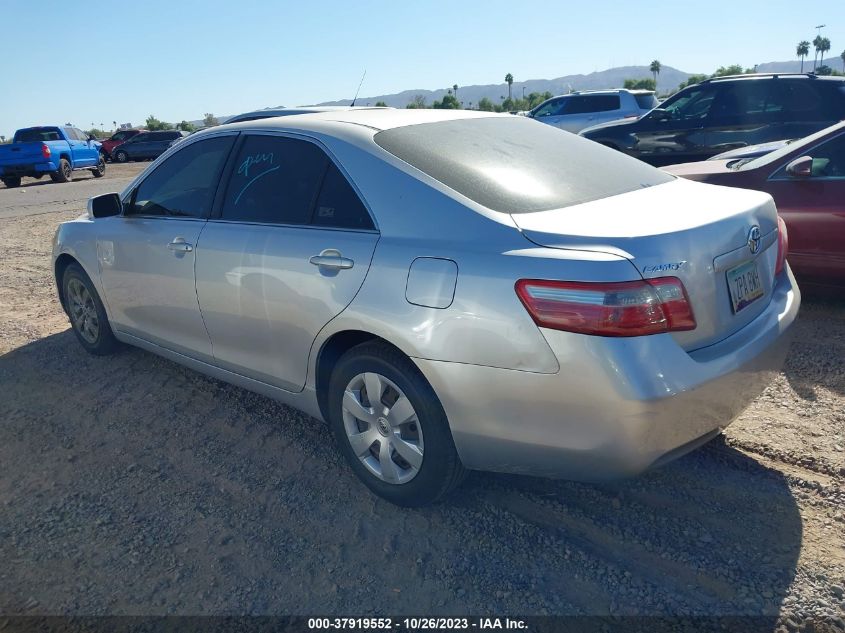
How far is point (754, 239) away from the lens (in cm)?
285

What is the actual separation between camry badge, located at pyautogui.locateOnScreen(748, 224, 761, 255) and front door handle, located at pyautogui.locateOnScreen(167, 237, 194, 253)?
279 centimetres

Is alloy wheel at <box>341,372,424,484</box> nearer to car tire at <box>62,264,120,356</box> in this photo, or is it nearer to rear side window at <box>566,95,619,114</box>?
car tire at <box>62,264,120,356</box>

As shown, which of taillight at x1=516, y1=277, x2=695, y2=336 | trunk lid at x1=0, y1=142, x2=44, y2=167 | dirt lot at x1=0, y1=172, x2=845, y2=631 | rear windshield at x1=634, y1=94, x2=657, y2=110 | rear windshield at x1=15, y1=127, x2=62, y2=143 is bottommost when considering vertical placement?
dirt lot at x1=0, y1=172, x2=845, y2=631

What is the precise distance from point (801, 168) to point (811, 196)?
0.23 m

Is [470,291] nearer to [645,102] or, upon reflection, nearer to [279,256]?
[279,256]

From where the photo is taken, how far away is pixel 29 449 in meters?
3.81

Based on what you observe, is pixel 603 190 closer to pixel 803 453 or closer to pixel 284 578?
pixel 803 453

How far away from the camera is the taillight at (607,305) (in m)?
2.35

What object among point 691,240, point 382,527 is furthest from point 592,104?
point 382,527

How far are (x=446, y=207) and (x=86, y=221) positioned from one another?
3.24m

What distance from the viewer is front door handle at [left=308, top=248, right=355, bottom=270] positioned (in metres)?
3.00

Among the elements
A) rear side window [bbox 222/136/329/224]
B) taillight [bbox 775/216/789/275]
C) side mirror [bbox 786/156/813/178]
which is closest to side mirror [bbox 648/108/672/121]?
side mirror [bbox 786/156/813/178]

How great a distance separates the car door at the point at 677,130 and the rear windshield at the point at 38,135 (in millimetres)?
19145

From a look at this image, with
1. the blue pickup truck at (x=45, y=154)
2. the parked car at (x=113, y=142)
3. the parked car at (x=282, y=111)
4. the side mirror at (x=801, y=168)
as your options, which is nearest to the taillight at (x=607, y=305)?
the parked car at (x=282, y=111)
